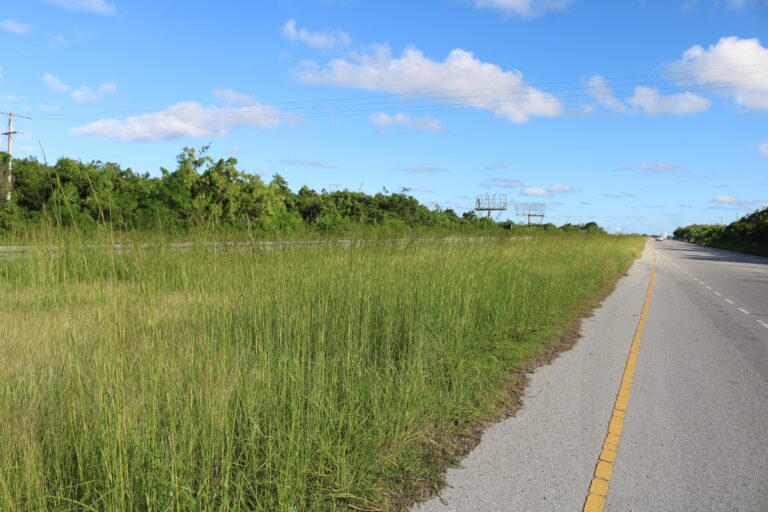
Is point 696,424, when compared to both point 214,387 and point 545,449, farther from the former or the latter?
point 214,387

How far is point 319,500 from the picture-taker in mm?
3451

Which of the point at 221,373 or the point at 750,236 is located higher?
the point at 750,236

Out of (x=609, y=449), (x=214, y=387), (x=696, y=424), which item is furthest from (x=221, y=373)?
(x=696, y=424)

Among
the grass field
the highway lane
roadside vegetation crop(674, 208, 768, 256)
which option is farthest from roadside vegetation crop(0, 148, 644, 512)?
roadside vegetation crop(674, 208, 768, 256)

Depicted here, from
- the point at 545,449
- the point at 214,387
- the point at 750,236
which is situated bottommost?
the point at 545,449

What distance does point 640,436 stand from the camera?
5.23 meters

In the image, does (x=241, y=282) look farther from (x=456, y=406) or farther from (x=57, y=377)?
(x=456, y=406)

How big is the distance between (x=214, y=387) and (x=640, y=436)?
412cm

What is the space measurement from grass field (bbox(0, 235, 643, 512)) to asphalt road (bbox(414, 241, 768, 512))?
1.42ft

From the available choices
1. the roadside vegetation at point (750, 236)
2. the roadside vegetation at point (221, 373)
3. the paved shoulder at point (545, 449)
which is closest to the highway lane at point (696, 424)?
the paved shoulder at point (545, 449)

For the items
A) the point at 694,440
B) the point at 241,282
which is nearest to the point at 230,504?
the point at 241,282

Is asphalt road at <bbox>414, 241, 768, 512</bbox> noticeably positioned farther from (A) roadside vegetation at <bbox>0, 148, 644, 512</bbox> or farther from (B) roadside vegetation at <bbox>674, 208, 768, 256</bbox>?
(B) roadside vegetation at <bbox>674, 208, 768, 256</bbox>

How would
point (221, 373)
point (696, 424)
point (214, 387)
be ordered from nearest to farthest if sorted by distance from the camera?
point (214, 387) → point (221, 373) → point (696, 424)

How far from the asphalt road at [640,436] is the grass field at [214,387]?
43cm
